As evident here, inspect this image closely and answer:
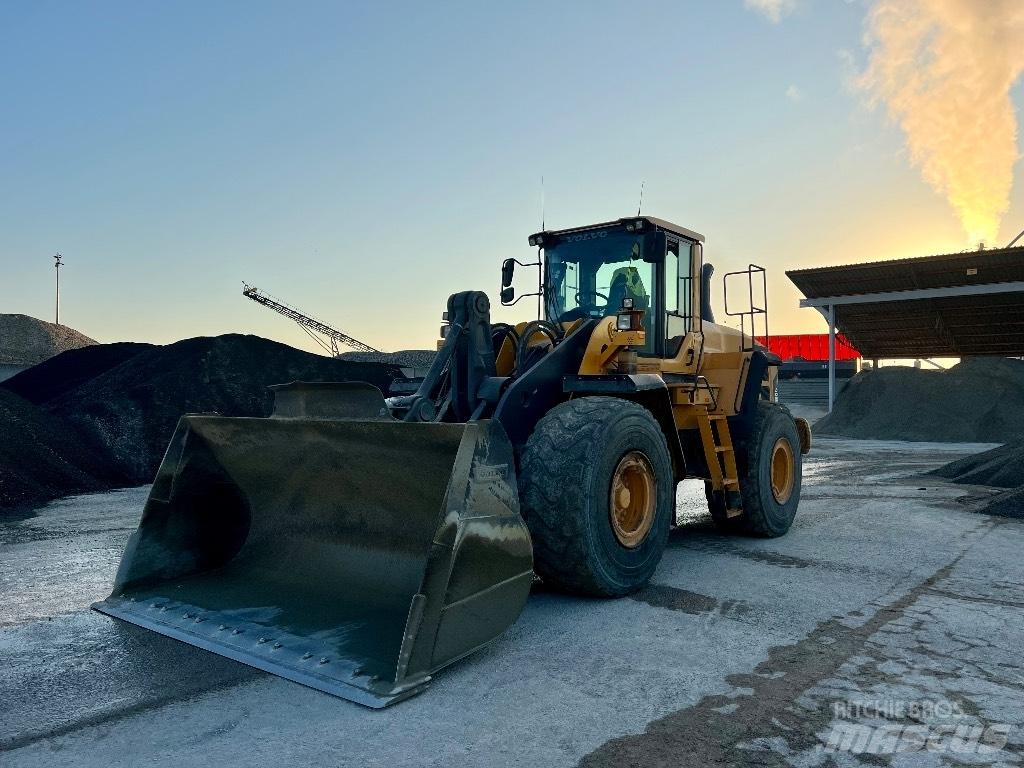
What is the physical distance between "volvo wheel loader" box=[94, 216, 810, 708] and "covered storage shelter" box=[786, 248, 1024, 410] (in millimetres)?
20735

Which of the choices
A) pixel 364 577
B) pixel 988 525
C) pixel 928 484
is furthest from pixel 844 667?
pixel 928 484

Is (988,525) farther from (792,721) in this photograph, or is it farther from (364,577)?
(364,577)

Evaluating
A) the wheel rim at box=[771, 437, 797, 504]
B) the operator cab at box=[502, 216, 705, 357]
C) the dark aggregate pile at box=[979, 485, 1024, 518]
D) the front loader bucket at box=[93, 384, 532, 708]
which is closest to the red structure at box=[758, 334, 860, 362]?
the dark aggregate pile at box=[979, 485, 1024, 518]

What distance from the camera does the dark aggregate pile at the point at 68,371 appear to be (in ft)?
49.7

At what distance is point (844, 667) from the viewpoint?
3549 mm

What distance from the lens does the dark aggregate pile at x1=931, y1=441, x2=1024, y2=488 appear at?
10375 mm

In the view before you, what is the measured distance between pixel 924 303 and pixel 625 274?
79.6 ft

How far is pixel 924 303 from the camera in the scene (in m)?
26.3

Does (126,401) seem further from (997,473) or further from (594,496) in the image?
(997,473)

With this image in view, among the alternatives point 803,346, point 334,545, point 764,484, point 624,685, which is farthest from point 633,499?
point 803,346

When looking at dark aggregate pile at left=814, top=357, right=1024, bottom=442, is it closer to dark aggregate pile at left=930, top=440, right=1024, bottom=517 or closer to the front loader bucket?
dark aggregate pile at left=930, top=440, right=1024, bottom=517

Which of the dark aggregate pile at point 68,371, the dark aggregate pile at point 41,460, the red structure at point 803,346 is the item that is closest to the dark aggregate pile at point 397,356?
the dark aggregate pile at point 68,371

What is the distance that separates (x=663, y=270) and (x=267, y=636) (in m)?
3.78

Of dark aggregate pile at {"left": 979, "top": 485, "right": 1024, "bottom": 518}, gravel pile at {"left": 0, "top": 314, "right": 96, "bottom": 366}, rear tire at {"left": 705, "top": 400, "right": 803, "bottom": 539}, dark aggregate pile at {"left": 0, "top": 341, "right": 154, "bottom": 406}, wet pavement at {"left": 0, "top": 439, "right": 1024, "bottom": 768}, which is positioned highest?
gravel pile at {"left": 0, "top": 314, "right": 96, "bottom": 366}
